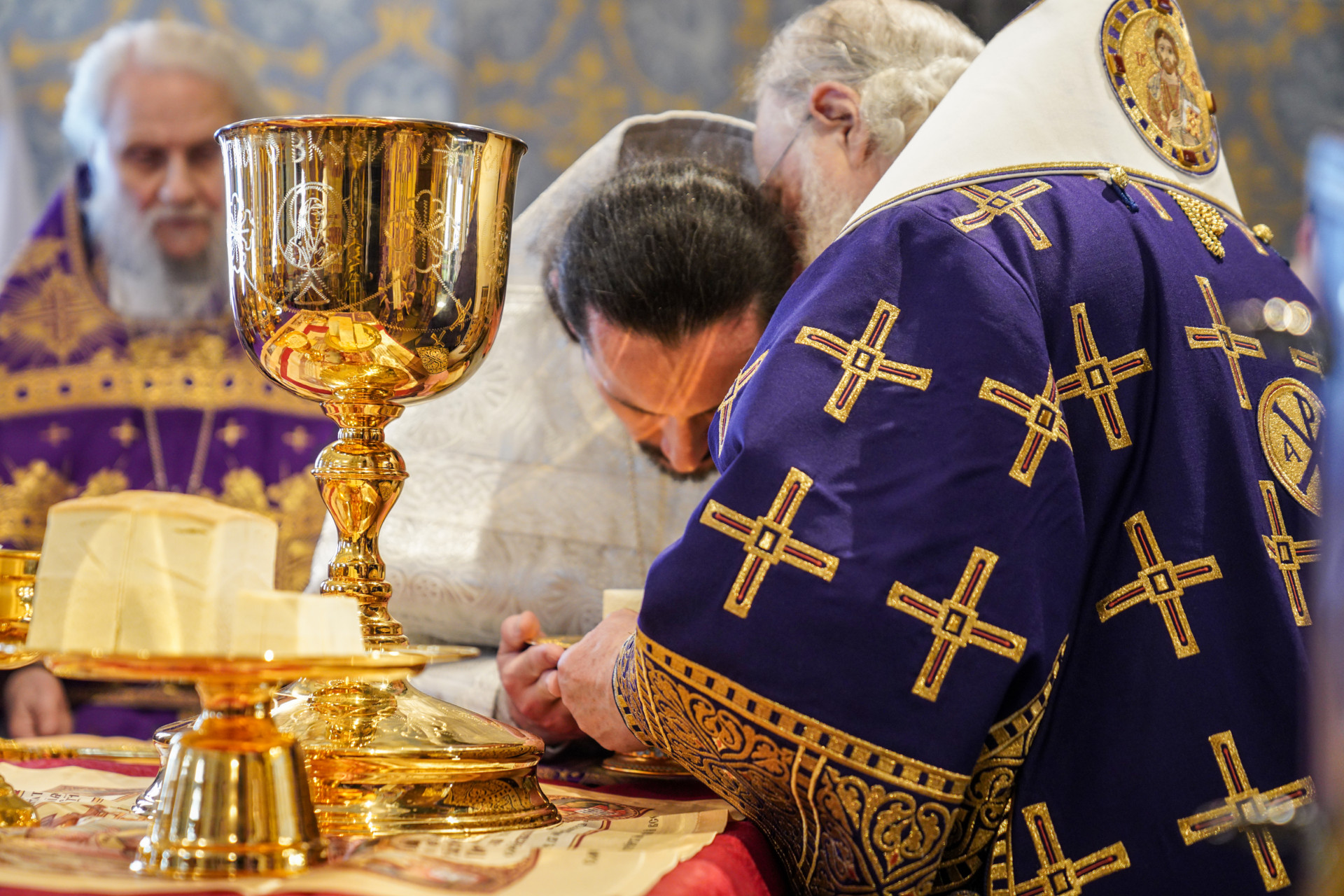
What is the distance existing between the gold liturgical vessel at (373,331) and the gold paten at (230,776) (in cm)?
17

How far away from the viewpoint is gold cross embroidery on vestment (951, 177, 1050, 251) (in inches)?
42.8

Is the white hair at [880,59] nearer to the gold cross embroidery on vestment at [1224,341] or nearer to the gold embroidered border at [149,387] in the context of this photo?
the gold cross embroidery on vestment at [1224,341]

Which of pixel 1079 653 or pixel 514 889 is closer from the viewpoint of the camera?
pixel 514 889

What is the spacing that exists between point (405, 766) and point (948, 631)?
0.42 m

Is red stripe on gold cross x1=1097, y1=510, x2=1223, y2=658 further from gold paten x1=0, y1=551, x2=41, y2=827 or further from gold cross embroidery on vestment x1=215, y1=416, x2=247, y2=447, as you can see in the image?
gold cross embroidery on vestment x1=215, y1=416, x2=247, y2=447

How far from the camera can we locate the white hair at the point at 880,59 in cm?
147

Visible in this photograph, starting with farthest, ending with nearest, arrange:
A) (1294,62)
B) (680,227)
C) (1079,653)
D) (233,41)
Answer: (233,41)
(1294,62)
(680,227)
(1079,653)

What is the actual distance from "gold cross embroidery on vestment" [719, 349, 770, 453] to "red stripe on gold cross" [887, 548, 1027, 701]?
21cm

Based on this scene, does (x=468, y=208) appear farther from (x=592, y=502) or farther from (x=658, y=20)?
(x=658, y=20)

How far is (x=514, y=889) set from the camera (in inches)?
32.1

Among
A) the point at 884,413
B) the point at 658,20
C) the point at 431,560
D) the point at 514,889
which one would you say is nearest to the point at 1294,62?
the point at 658,20

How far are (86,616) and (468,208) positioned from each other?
45cm

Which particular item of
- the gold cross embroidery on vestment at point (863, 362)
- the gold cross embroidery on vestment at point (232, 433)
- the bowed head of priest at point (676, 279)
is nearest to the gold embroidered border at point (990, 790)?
the gold cross embroidery on vestment at point (863, 362)

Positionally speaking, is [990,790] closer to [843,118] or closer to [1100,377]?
[1100,377]
